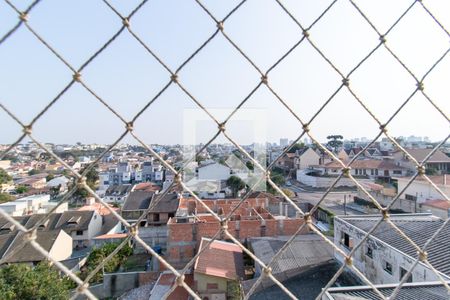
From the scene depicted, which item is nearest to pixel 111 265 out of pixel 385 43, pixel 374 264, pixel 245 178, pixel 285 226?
pixel 285 226

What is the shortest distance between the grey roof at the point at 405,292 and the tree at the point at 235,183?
30.6 feet

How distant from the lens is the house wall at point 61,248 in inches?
281

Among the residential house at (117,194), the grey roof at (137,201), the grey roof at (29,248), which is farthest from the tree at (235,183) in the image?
the grey roof at (29,248)

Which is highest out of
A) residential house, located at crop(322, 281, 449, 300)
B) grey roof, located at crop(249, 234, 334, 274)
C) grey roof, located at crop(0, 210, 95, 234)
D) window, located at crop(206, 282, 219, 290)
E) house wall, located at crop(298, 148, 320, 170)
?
house wall, located at crop(298, 148, 320, 170)

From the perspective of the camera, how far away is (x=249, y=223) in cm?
673

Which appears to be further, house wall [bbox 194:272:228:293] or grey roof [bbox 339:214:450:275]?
house wall [bbox 194:272:228:293]

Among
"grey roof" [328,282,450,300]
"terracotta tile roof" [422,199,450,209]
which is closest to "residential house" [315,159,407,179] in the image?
"terracotta tile roof" [422,199,450,209]

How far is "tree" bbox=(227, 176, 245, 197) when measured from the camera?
1186 centimetres

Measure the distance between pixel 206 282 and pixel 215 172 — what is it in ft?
25.1

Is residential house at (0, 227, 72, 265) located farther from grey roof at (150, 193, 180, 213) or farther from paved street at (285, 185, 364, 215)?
paved street at (285, 185, 364, 215)

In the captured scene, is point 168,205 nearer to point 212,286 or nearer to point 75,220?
point 75,220

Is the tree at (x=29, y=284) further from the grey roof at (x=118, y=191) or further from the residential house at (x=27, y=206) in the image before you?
the grey roof at (x=118, y=191)

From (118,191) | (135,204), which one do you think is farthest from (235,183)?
(118,191)

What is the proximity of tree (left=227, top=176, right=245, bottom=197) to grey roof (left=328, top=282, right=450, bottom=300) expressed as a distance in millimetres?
9316
